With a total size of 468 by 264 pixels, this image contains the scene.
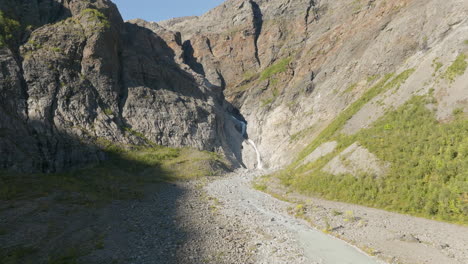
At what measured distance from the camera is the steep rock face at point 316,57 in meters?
36.9

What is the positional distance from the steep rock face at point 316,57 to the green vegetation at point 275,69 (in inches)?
17.2

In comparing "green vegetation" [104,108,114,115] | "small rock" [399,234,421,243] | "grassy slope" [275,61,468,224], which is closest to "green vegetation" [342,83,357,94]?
"grassy slope" [275,61,468,224]

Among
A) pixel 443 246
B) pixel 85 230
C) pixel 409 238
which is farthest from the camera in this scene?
pixel 85 230

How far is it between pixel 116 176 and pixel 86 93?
2389cm

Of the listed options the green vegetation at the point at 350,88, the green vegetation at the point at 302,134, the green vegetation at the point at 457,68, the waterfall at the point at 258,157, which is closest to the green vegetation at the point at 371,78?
the green vegetation at the point at 350,88

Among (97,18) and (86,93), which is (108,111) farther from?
(97,18)

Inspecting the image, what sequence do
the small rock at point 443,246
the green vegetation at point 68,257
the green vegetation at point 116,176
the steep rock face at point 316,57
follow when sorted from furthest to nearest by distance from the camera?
the steep rock face at point 316,57, the green vegetation at point 116,176, the small rock at point 443,246, the green vegetation at point 68,257

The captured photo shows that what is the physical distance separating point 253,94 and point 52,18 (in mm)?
58335

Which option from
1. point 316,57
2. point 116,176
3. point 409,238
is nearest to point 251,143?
point 316,57

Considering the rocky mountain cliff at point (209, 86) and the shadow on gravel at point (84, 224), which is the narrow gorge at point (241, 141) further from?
the rocky mountain cliff at point (209, 86)

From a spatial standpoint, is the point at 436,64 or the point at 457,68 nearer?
the point at 457,68

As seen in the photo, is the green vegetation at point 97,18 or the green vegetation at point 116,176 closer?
the green vegetation at point 116,176

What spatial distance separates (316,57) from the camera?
79125 millimetres

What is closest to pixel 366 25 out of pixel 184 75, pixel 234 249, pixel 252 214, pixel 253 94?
pixel 253 94
